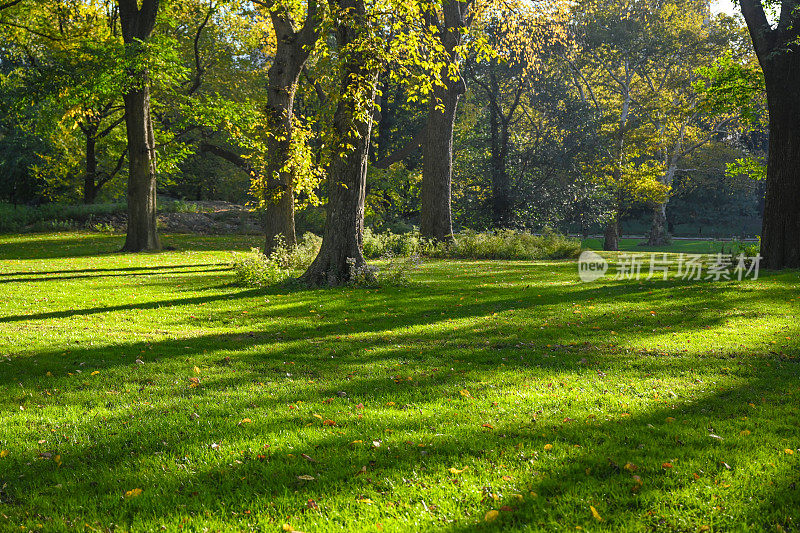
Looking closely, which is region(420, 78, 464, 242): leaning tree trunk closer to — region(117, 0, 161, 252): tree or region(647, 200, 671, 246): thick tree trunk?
region(117, 0, 161, 252): tree

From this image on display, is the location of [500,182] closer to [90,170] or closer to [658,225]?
[658,225]

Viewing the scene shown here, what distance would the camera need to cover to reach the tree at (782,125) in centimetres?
1383

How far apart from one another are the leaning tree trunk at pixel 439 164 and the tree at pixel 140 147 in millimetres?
10698

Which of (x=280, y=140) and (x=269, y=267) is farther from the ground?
(x=280, y=140)

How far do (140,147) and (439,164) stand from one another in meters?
11.4

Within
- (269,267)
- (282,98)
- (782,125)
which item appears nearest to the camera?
(269,267)

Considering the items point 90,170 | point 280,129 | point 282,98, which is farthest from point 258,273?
point 90,170

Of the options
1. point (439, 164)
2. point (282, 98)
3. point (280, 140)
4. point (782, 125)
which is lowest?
point (280, 140)

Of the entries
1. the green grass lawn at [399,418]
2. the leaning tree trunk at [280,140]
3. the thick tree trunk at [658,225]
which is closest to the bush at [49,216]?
the leaning tree trunk at [280,140]

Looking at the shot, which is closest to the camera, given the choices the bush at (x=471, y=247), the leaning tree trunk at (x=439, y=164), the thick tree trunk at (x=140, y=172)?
the thick tree trunk at (x=140, y=172)

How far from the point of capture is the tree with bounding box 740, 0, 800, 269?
13828 mm

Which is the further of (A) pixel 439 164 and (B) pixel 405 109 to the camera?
(B) pixel 405 109

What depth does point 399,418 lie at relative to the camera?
15.5 feet

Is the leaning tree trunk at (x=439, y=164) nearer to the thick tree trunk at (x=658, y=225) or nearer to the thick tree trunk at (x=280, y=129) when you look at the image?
Answer: the thick tree trunk at (x=280, y=129)
